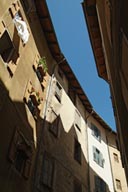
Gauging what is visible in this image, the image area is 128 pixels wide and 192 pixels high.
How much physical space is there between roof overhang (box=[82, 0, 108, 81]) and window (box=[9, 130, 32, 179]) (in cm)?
779

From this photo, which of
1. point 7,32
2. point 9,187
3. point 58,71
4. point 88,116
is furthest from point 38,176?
point 88,116

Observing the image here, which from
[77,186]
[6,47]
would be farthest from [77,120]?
[6,47]

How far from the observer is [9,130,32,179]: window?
26.3ft

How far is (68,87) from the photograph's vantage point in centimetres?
1731

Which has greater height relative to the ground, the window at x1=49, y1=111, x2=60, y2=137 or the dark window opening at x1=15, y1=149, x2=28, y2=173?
the window at x1=49, y1=111, x2=60, y2=137

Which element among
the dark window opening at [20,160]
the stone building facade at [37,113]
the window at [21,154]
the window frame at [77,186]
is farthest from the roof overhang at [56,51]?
the dark window opening at [20,160]

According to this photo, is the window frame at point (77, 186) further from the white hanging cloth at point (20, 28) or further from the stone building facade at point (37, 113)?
the white hanging cloth at point (20, 28)

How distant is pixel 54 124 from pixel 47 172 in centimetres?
306

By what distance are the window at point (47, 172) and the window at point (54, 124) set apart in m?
1.63

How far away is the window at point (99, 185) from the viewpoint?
49.7ft

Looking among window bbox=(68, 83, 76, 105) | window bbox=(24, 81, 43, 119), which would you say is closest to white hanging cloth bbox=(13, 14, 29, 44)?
window bbox=(24, 81, 43, 119)

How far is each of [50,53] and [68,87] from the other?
123 inches

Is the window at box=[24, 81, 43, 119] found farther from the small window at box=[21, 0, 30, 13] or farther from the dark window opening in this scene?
the small window at box=[21, 0, 30, 13]

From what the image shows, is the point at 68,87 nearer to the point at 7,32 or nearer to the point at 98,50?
the point at 98,50
